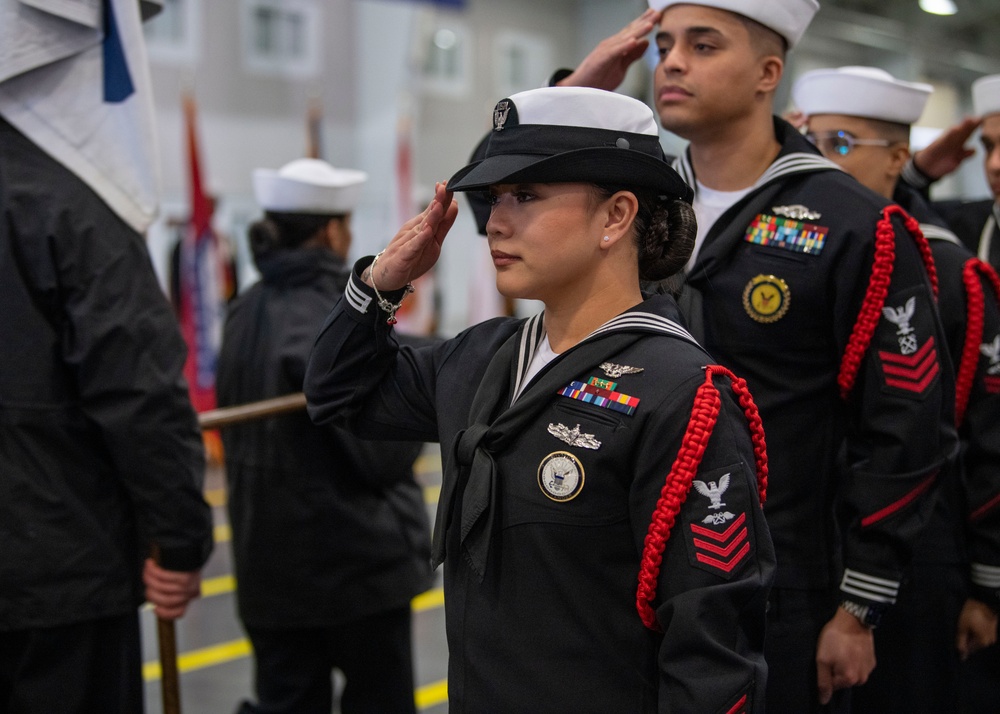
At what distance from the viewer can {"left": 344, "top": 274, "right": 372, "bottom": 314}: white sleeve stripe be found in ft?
5.71

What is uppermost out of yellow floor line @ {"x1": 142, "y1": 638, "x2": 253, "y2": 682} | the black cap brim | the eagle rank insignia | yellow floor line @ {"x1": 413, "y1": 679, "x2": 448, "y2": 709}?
the black cap brim

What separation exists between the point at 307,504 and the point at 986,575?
181 centimetres

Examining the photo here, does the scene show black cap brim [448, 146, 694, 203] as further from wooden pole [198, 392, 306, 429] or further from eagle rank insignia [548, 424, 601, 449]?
wooden pole [198, 392, 306, 429]

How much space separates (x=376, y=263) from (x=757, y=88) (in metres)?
0.97

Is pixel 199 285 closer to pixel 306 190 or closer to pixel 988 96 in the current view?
pixel 306 190

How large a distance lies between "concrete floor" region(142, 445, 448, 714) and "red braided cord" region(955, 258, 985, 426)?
1997mm

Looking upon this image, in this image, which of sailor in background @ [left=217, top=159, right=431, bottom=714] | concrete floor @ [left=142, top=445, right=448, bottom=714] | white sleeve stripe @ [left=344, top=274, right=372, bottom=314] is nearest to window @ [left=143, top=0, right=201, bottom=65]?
concrete floor @ [left=142, top=445, right=448, bottom=714]

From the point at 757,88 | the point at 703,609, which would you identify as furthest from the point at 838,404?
the point at 703,609

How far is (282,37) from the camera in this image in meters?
11.6

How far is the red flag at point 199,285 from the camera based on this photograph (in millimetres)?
8031

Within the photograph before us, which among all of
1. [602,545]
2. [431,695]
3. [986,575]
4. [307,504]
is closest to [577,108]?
[602,545]

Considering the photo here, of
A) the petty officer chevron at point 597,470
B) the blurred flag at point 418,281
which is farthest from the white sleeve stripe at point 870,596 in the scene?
the blurred flag at point 418,281

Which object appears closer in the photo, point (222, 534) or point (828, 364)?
point (828, 364)

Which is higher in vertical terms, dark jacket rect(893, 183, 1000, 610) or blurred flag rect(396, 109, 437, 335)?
dark jacket rect(893, 183, 1000, 610)
